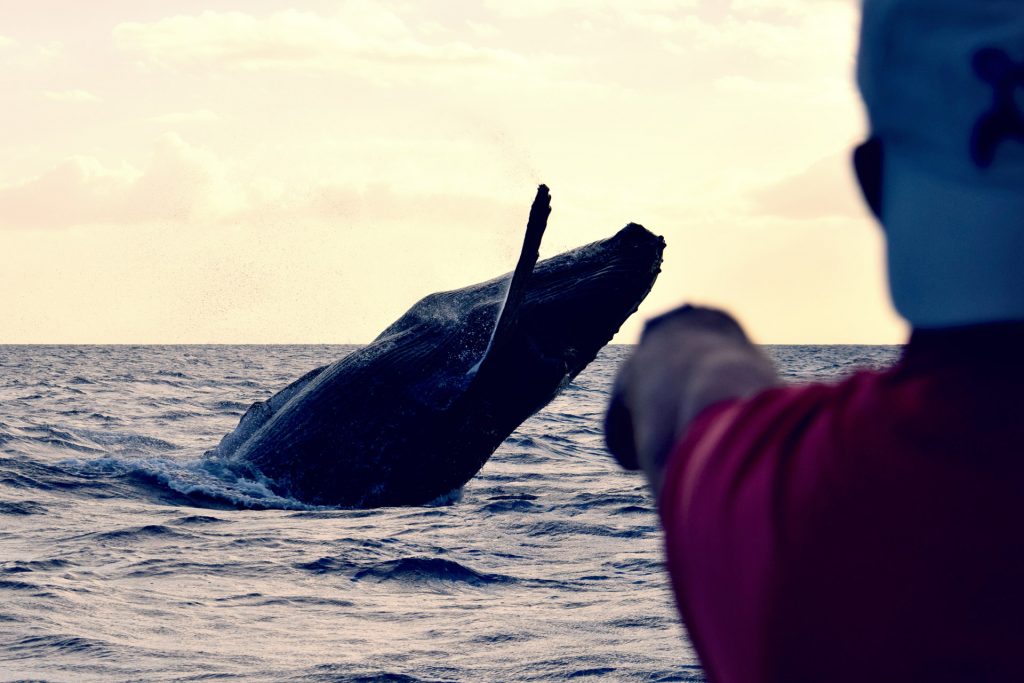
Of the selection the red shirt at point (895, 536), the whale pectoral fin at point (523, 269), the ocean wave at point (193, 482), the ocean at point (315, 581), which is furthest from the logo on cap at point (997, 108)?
the ocean wave at point (193, 482)

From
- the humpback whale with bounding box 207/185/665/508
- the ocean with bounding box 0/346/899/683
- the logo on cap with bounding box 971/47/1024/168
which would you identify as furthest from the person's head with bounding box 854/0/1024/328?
the humpback whale with bounding box 207/185/665/508

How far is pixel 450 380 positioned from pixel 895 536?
6815 millimetres

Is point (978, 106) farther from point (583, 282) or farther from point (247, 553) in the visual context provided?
point (247, 553)

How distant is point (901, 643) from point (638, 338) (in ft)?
1.10

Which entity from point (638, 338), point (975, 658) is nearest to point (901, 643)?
point (975, 658)

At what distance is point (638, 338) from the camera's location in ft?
3.12

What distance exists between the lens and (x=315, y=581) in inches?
262

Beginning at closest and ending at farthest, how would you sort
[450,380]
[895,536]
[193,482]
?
[895,536]
[450,380]
[193,482]

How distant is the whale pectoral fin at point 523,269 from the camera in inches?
255

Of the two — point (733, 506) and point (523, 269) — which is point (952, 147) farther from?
point (523, 269)

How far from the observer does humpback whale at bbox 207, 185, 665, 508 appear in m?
7.30

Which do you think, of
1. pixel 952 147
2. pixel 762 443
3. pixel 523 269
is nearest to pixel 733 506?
pixel 762 443

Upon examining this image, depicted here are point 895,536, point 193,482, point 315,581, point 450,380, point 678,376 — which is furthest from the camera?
point 193,482

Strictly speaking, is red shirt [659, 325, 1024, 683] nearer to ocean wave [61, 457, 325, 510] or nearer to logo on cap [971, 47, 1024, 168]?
logo on cap [971, 47, 1024, 168]
